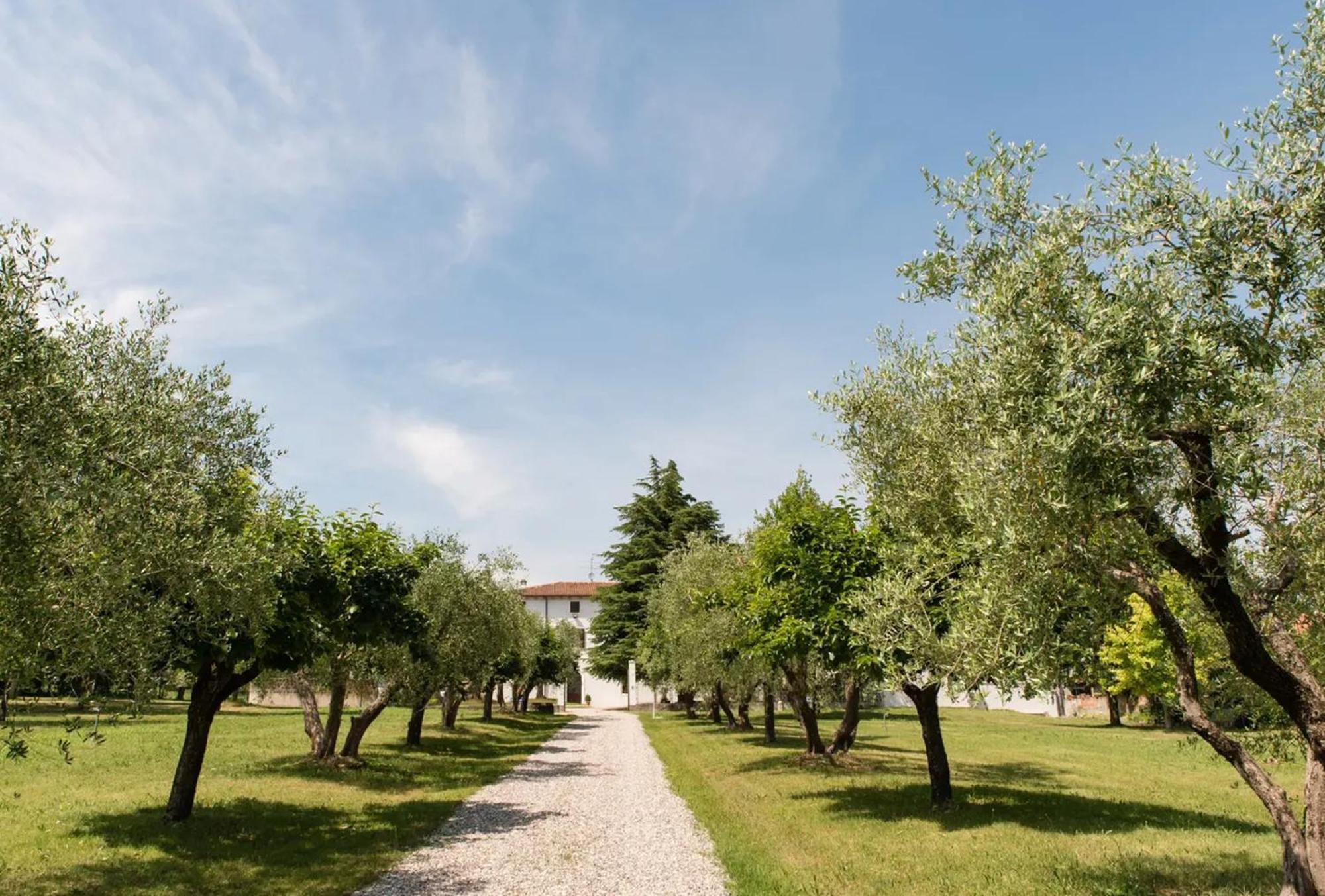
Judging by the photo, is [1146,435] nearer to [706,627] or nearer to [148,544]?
[148,544]

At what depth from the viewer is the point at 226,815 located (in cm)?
1841

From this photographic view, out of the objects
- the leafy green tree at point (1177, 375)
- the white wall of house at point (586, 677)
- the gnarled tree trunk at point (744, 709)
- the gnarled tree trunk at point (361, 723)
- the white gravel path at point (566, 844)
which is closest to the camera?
the leafy green tree at point (1177, 375)

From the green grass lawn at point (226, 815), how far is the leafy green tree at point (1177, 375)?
11.7 meters

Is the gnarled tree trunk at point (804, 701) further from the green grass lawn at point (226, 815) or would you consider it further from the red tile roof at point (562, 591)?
the red tile roof at point (562, 591)

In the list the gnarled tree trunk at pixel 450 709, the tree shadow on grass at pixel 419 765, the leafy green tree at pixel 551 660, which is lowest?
the tree shadow on grass at pixel 419 765

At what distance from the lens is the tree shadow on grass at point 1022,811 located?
18547 millimetres

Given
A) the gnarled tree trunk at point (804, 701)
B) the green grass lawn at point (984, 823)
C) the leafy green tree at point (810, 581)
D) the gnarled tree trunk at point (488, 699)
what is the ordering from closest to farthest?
the green grass lawn at point (984, 823) < the leafy green tree at point (810, 581) < the gnarled tree trunk at point (804, 701) < the gnarled tree trunk at point (488, 699)

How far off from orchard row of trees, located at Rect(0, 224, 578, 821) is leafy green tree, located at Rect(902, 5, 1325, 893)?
10.7 metres

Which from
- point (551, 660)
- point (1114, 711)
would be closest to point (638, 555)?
point (551, 660)

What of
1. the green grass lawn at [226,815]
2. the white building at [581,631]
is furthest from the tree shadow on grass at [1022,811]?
the white building at [581,631]

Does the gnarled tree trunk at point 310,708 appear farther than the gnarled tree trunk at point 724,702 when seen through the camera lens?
No

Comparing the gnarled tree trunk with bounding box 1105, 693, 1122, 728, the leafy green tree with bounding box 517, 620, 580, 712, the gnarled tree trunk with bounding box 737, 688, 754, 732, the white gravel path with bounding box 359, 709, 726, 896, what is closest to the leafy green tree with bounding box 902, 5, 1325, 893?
the white gravel path with bounding box 359, 709, 726, 896

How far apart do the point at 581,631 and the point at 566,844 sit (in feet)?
285

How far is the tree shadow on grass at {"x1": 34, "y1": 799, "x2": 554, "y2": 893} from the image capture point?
13.0 meters
